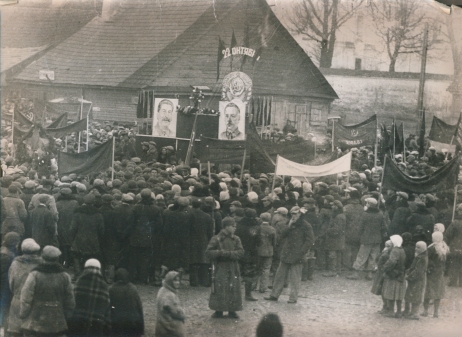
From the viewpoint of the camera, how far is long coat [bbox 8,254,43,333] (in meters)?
8.09

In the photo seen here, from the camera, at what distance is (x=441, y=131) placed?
8711mm

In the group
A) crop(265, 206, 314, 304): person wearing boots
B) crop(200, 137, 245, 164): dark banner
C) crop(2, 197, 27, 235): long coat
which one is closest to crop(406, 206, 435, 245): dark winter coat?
crop(265, 206, 314, 304): person wearing boots

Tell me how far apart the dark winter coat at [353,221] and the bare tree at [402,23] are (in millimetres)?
1861

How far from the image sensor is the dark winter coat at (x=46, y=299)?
25.3 ft

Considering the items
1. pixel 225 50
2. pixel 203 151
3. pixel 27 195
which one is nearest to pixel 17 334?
pixel 27 195

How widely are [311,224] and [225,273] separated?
4.01ft

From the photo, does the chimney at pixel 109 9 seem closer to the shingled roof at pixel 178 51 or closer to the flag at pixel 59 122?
the shingled roof at pixel 178 51

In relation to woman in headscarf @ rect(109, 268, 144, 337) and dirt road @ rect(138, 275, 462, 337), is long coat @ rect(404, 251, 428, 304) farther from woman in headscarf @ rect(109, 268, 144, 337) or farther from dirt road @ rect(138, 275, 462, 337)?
woman in headscarf @ rect(109, 268, 144, 337)

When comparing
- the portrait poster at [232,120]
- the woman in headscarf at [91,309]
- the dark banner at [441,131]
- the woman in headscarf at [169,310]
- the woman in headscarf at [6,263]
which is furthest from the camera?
the portrait poster at [232,120]

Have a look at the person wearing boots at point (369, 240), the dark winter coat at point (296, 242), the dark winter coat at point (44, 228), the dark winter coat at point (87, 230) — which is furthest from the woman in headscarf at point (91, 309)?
the person wearing boots at point (369, 240)

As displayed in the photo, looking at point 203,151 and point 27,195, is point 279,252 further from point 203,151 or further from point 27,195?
point 27,195

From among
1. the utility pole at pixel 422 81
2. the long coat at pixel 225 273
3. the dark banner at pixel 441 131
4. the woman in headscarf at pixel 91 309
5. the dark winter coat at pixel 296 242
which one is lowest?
the woman in headscarf at pixel 91 309

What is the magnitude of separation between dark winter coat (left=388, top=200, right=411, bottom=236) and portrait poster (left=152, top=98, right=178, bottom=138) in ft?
9.44

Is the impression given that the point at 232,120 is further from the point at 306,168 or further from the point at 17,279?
the point at 17,279
